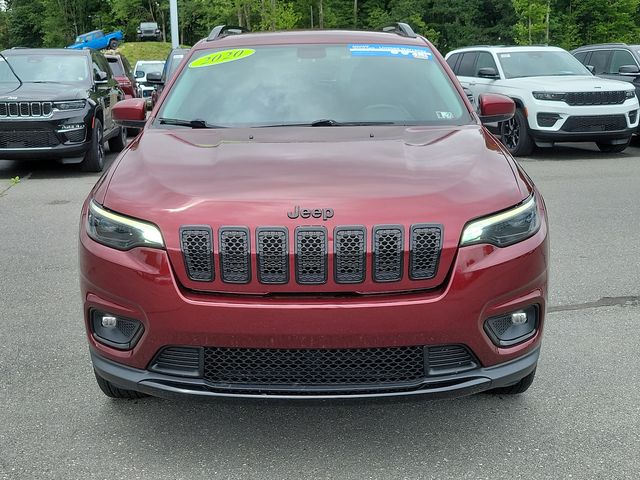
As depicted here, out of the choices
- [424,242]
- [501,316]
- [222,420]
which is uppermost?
[424,242]

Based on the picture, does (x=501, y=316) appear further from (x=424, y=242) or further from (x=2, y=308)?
(x=2, y=308)

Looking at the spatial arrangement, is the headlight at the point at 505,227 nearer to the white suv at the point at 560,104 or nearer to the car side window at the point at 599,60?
the white suv at the point at 560,104

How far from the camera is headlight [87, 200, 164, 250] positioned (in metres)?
2.87

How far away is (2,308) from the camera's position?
5.05 m

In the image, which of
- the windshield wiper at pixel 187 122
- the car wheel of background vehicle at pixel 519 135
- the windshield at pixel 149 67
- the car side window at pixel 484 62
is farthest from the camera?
the windshield at pixel 149 67

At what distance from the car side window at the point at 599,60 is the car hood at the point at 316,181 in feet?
40.1

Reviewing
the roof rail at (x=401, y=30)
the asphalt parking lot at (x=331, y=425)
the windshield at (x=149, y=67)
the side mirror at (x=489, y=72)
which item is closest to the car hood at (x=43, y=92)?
the asphalt parking lot at (x=331, y=425)

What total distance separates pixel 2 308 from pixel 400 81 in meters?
2.95

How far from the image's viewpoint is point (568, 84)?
12.1m

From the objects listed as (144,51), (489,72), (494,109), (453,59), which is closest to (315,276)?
(494,109)

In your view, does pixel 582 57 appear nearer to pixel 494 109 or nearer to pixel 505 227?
pixel 494 109

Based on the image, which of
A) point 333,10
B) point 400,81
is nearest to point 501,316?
point 400,81

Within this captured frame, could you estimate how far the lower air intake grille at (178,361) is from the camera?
9.37 ft

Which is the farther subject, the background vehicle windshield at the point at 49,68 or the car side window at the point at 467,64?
the car side window at the point at 467,64
